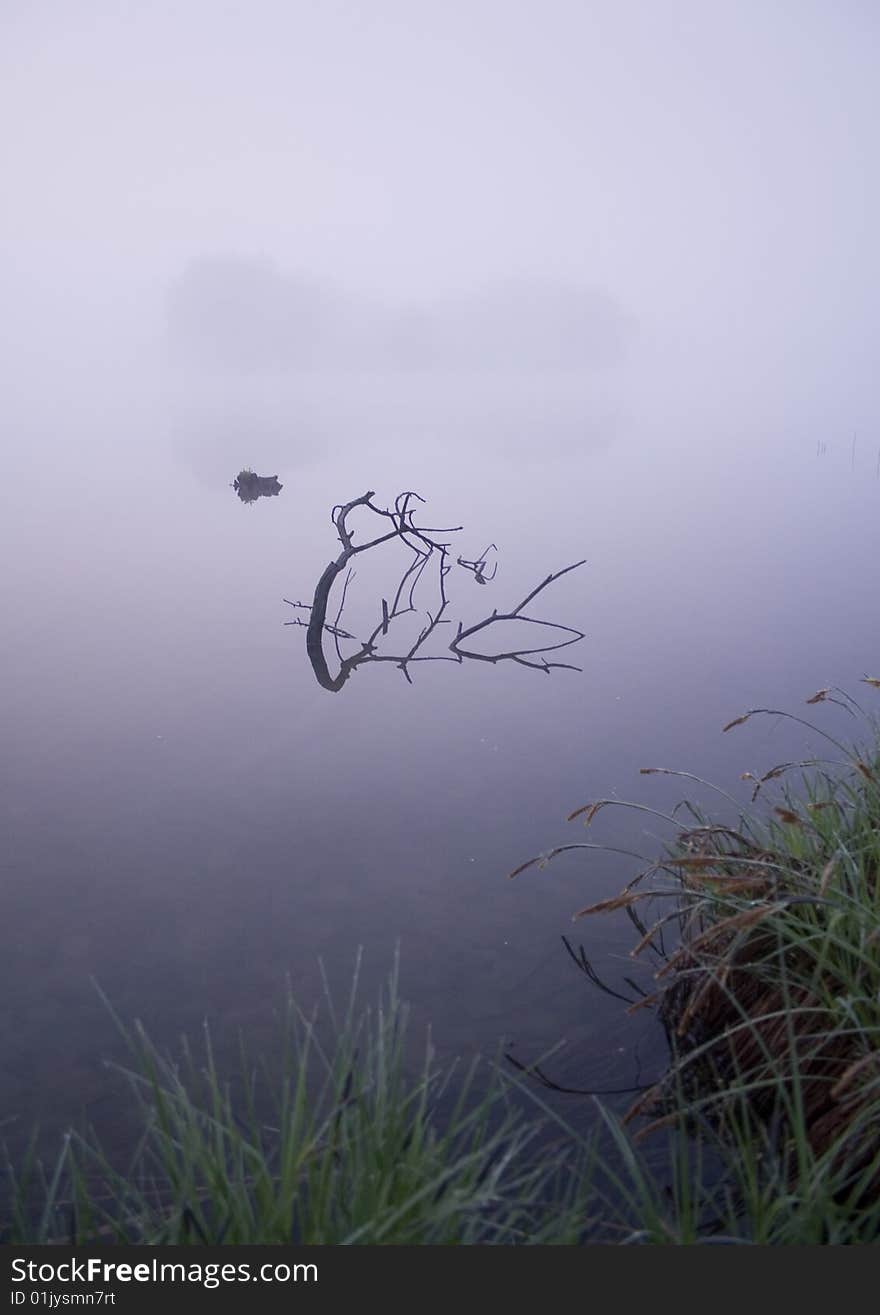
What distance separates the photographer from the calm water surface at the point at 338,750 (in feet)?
9.42

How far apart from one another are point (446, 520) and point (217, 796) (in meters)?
5.42

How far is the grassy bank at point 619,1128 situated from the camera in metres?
1.59

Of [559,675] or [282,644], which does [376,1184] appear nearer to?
[559,675]

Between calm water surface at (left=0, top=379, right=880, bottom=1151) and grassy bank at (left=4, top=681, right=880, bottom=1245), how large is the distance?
0.76 ft

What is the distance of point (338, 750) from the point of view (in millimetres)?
4566

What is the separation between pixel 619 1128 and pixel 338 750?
2.85 m

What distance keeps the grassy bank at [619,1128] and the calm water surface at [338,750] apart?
0.23 meters

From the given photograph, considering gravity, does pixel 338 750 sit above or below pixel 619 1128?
above

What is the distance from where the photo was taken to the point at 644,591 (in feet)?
23.9

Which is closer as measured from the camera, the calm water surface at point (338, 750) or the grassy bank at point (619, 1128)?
the grassy bank at point (619, 1128)

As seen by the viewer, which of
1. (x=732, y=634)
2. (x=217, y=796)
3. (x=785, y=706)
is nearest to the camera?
(x=217, y=796)

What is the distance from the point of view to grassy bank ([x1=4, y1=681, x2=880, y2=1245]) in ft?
5.22

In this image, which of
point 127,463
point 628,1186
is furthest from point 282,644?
point 127,463

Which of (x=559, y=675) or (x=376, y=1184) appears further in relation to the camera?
(x=559, y=675)
